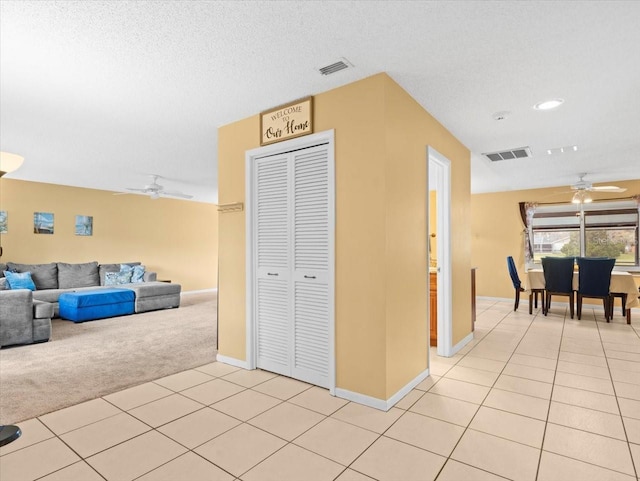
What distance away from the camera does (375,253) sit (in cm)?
270

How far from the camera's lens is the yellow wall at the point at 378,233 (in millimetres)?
2672

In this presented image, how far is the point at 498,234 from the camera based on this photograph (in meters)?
7.95

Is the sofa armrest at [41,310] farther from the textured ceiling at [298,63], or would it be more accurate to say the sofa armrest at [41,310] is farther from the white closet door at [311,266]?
the white closet door at [311,266]

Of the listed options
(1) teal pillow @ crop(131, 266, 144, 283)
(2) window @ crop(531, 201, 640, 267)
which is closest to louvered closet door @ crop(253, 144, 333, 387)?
(1) teal pillow @ crop(131, 266, 144, 283)

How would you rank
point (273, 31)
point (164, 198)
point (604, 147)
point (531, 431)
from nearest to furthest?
point (273, 31) < point (531, 431) < point (604, 147) < point (164, 198)

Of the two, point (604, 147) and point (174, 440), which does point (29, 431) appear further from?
point (604, 147)

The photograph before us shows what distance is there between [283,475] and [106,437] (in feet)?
4.08

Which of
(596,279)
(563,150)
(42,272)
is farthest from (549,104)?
(42,272)

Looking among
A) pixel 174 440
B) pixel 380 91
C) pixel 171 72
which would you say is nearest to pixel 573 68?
pixel 380 91

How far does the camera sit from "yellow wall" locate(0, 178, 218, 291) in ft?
22.4

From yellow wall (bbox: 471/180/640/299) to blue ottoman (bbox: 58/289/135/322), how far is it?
24.4 feet

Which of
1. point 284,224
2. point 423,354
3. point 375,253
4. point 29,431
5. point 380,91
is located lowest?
point 29,431

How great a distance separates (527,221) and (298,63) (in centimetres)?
696

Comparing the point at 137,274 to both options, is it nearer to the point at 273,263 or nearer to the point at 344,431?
the point at 273,263
